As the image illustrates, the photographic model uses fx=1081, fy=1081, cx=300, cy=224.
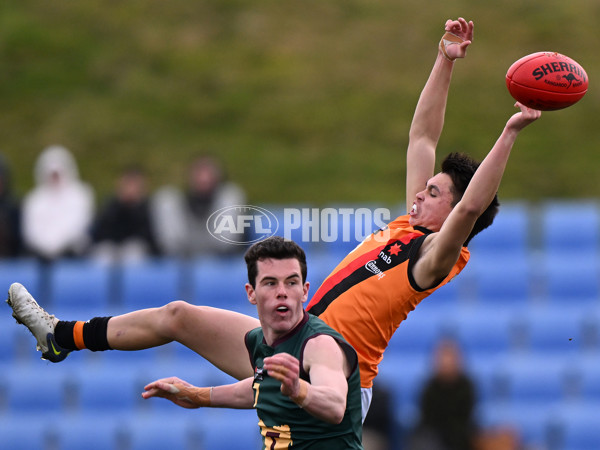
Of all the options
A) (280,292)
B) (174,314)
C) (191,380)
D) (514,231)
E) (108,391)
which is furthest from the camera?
(514,231)

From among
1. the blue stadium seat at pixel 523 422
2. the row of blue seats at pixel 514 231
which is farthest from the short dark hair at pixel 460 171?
the row of blue seats at pixel 514 231

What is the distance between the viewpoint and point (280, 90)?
56.2ft

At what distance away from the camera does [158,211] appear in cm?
1159

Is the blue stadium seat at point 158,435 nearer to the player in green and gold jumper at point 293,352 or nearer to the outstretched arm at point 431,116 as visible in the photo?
the outstretched arm at point 431,116

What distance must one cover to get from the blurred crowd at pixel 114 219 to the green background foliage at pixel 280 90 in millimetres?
3263

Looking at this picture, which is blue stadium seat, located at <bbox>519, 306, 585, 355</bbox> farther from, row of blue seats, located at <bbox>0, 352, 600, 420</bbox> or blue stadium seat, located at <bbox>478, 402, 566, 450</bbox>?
blue stadium seat, located at <bbox>478, 402, 566, 450</bbox>

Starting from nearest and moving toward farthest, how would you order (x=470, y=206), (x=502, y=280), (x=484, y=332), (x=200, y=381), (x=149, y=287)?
(x=470, y=206) → (x=200, y=381) → (x=484, y=332) → (x=149, y=287) → (x=502, y=280)

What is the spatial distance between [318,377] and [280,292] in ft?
1.57

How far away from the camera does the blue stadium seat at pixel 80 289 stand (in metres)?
11.6

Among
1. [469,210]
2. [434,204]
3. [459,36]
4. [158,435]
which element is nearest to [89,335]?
[434,204]

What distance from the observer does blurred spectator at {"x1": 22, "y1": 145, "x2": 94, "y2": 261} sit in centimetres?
1157

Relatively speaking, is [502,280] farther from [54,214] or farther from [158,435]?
[54,214]

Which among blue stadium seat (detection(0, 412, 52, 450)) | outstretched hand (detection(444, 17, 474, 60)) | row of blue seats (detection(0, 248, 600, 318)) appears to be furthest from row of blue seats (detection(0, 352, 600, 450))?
outstretched hand (detection(444, 17, 474, 60))

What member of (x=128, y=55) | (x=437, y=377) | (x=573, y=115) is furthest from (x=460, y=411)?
(x=128, y=55)
